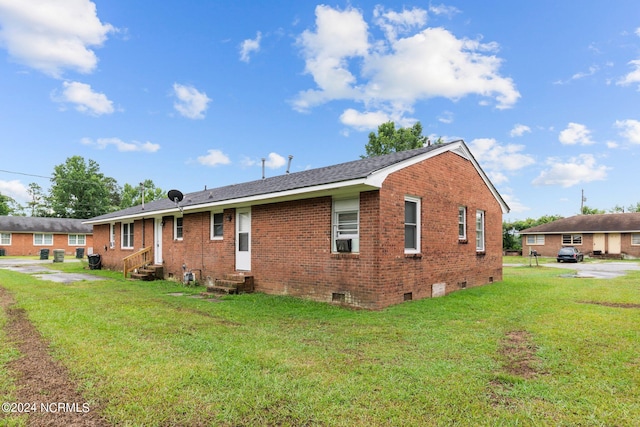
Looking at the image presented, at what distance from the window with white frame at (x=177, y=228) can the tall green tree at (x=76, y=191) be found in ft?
153

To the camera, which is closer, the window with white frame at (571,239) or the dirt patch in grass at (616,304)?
the dirt patch in grass at (616,304)

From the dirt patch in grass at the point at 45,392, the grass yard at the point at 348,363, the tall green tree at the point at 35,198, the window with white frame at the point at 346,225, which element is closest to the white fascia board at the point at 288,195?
the window with white frame at the point at 346,225

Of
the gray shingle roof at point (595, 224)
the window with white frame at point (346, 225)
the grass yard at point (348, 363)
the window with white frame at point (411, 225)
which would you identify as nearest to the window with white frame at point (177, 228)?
the grass yard at point (348, 363)

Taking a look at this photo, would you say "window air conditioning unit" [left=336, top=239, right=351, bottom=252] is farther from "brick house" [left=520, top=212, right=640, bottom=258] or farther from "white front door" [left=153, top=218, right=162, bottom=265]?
"brick house" [left=520, top=212, right=640, bottom=258]

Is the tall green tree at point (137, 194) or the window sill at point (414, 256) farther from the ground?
the tall green tree at point (137, 194)

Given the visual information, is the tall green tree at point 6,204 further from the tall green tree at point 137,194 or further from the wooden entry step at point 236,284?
the wooden entry step at point 236,284

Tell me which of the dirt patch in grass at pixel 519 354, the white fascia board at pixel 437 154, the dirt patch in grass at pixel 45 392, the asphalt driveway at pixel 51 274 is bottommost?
the asphalt driveway at pixel 51 274

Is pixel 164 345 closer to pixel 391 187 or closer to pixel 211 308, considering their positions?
pixel 211 308

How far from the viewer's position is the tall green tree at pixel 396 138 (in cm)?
4041

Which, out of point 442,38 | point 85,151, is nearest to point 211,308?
point 442,38

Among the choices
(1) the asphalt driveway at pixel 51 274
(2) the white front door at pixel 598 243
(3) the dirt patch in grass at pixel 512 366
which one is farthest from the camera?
(2) the white front door at pixel 598 243

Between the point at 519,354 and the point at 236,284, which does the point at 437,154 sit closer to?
the point at 519,354

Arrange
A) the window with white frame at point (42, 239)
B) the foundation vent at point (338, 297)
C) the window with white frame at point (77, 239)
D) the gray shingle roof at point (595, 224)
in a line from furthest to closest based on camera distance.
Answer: the window with white frame at point (77, 239)
the window with white frame at point (42, 239)
the gray shingle roof at point (595, 224)
the foundation vent at point (338, 297)

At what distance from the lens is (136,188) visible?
189ft
